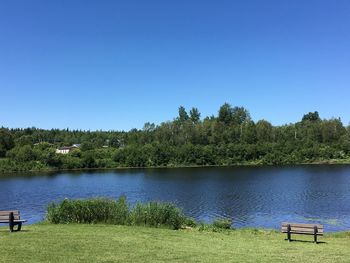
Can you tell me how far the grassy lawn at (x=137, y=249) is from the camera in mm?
14836

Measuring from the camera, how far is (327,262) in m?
15.0

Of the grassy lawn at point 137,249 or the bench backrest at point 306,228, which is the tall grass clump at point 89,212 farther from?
the bench backrest at point 306,228

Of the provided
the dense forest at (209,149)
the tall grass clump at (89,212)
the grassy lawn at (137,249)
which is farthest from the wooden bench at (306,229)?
the dense forest at (209,149)

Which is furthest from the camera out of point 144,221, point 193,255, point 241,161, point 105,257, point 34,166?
point 241,161

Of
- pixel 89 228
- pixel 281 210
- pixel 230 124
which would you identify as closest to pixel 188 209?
pixel 281 210

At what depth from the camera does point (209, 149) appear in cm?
16788

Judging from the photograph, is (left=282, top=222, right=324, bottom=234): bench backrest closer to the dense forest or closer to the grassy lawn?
the grassy lawn

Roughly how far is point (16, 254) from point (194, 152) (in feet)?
501

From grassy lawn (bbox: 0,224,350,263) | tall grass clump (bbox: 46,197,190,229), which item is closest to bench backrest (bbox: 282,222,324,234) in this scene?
grassy lawn (bbox: 0,224,350,263)

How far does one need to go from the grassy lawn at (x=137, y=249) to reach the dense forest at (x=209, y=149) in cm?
14372

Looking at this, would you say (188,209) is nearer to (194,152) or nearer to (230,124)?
(194,152)

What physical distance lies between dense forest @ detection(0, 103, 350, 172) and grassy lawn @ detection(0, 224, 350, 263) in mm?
143719

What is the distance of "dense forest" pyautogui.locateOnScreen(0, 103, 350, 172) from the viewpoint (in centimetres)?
15950

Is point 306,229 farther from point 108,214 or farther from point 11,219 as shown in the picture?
point 11,219
